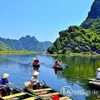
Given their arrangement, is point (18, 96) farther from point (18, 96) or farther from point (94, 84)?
point (94, 84)

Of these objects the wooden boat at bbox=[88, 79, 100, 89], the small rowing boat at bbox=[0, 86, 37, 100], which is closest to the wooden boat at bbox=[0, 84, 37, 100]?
the small rowing boat at bbox=[0, 86, 37, 100]

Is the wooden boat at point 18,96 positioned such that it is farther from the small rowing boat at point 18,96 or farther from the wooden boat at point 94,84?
the wooden boat at point 94,84

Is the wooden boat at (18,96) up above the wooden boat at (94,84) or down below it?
below

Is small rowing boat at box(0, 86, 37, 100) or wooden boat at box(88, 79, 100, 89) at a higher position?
wooden boat at box(88, 79, 100, 89)

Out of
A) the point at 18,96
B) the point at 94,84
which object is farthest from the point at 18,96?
the point at 94,84

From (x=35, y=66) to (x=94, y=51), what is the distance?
13674 cm

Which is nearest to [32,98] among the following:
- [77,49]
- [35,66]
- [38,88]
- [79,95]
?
[38,88]

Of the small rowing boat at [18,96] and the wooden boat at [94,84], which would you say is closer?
the small rowing boat at [18,96]

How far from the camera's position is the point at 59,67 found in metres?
59.5

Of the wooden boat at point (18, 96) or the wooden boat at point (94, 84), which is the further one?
the wooden boat at point (94, 84)

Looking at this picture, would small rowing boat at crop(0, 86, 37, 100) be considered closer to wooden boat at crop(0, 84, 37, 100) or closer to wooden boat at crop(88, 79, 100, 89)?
wooden boat at crop(0, 84, 37, 100)

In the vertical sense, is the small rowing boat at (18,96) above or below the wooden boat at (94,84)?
below

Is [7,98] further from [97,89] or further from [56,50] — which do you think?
[56,50]

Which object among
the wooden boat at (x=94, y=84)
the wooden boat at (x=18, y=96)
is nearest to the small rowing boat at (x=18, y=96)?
the wooden boat at (x=18, y=96)
